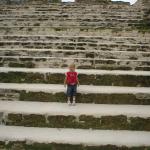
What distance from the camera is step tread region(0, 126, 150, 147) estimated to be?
5.04 meters

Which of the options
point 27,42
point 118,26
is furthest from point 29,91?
point 118,26

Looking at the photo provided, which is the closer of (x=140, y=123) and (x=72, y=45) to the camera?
(x=140, y=123)

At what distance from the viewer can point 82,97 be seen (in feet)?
20.9

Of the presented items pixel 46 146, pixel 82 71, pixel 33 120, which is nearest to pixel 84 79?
pixel 82 71

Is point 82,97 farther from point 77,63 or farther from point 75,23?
point 75,23

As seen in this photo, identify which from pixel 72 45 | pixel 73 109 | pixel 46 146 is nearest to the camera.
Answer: pixel 46 146

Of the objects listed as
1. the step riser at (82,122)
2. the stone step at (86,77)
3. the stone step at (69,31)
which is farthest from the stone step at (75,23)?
the step riser at (82,122)

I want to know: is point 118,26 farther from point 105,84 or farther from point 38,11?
point 105,84

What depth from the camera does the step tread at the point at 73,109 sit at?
567 cm

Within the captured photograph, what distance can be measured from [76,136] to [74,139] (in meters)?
0.12

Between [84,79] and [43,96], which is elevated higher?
[84,79]

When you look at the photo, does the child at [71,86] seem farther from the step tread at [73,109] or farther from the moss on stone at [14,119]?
the moss on stone at [14,119]

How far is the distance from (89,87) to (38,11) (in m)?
6.38

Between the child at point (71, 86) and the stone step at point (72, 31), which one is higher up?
the stone step at point (72, 31)
